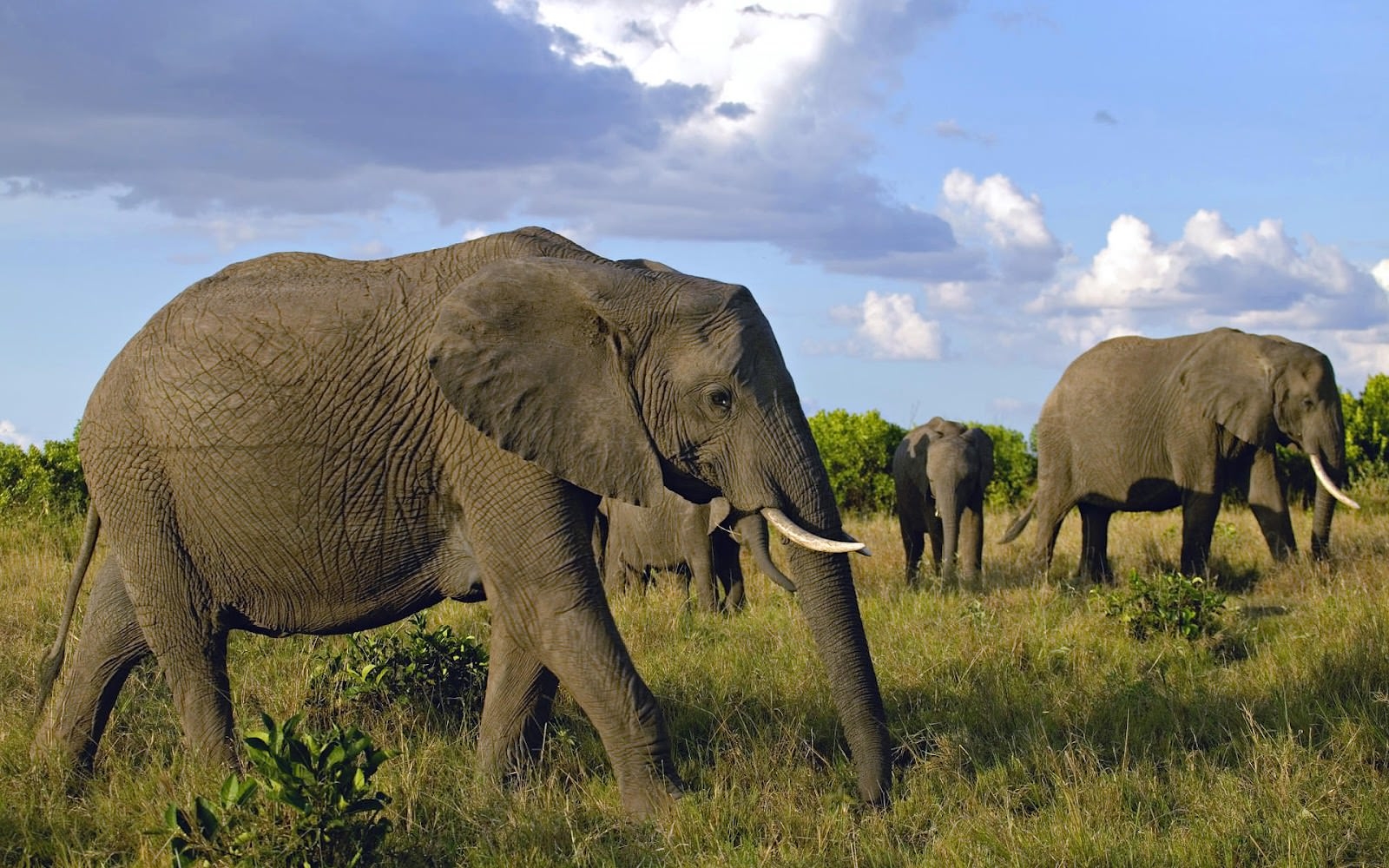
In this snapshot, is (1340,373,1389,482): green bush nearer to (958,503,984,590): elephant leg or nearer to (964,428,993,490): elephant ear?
(964,428,993,490): elephant ear

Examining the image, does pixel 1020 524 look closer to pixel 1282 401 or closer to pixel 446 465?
pixel 1282 401

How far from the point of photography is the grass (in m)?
5.69

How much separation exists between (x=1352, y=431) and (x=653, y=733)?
54.8 feet

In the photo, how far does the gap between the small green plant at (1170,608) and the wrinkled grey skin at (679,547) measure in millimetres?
2703

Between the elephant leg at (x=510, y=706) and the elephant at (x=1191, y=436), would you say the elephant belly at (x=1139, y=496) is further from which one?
the elephant leg at (x=510, y=706)

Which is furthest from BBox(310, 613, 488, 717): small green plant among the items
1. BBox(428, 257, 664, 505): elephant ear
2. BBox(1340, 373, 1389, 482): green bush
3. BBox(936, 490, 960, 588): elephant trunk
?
BBox(1340, 373, 1389, 482): green bush

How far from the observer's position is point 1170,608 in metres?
9.52

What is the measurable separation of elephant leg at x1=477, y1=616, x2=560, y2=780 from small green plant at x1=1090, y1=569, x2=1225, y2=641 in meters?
4.78

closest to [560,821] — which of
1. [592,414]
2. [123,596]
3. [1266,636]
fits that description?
[592,414]

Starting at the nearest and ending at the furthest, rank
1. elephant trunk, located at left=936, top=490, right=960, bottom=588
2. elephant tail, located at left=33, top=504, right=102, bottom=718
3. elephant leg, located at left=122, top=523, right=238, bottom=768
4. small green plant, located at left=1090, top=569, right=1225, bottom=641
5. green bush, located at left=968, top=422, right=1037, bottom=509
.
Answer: elephant leg, located at left=122, top=523, right=238, bottom=768 < elephant tail, located at left=33, top=504, right=102, bottom=718 < small green plant, located at left=1090, top=569, right=1225, bottom=641 < elephant trunk, located at left=936, top=490, right=960, bottom=588 < green bush, located at left=968, top=422, right=1037, bottom=509

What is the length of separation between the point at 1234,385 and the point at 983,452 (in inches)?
101

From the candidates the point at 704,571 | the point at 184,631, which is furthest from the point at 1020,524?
the point at 184,631

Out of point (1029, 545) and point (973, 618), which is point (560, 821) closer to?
point (973, 618)

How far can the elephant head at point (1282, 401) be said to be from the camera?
13281 mm
